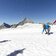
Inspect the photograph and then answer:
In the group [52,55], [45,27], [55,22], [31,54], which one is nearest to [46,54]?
[52,55]

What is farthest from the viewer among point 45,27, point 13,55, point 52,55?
point 45,27

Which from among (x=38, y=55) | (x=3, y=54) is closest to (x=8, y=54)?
(x=3, y=54)

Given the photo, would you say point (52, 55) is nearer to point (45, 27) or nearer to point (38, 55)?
point (38, 55)

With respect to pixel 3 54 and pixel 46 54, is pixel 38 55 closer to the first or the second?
pixel 46 54

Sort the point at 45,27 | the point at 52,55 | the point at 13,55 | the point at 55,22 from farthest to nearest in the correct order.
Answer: the point at 55,22 → the point at 45,27 → the point at 13,55 → the point at 52,55

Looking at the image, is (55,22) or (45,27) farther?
(55,22)

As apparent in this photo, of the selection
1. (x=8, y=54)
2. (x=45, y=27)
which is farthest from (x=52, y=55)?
(x=45, y=27)

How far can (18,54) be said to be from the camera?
9492 millimetres

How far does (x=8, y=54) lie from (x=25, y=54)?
1256 millimetres

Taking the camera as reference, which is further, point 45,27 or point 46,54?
point 45,27

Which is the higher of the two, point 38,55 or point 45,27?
point 45,27

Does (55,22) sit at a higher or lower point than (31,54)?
higher

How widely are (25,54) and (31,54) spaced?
46 cm

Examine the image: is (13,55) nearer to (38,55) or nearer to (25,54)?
(25,54)
